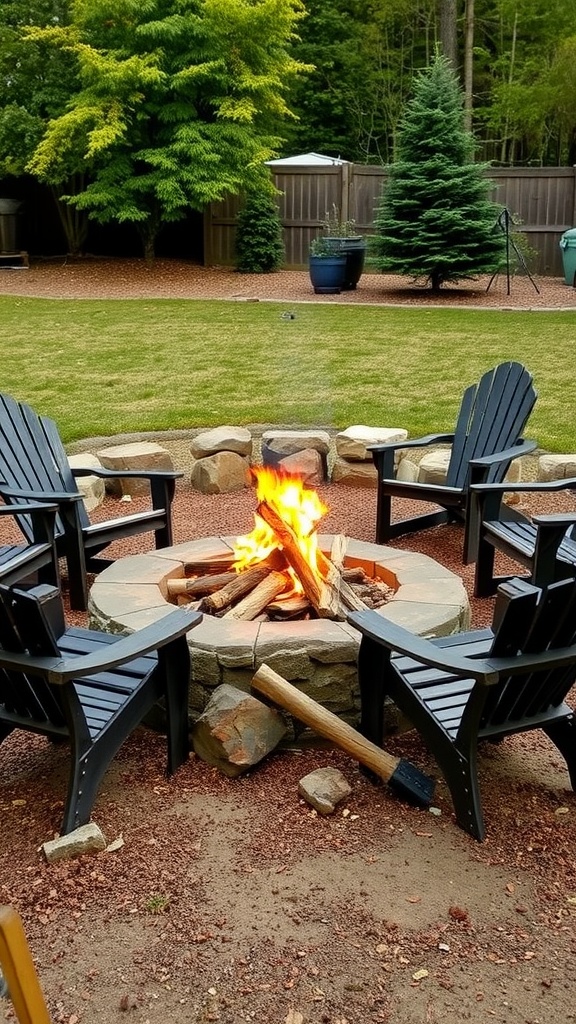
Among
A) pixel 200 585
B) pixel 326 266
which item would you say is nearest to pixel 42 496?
pixel 200 585

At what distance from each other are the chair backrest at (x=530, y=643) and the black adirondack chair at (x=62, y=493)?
2.25 m

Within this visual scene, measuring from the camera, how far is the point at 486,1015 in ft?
6.86

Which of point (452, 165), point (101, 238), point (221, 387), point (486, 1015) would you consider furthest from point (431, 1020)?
point (101, 238)

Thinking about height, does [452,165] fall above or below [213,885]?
above

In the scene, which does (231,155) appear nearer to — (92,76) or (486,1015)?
(92,76)

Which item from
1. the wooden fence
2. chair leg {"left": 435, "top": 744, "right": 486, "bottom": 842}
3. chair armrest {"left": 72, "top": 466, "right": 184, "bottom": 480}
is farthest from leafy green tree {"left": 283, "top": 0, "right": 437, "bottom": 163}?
chair leg {"left": 435, "top": 744, "right": 486, "bottom": 842}

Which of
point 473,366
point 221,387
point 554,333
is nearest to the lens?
point 221,387

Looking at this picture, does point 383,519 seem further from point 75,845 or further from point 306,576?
point 75,845

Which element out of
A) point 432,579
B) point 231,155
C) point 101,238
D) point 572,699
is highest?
point 231,155

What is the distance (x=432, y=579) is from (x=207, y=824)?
4.57 ft

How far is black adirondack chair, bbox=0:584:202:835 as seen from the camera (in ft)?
8.37

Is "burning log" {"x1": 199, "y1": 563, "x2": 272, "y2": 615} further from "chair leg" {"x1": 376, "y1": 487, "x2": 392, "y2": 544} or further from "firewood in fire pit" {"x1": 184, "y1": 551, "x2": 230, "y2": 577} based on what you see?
"chair leg" {"x1": 376, "y1": 487, "x2": 392, "y2": 544}

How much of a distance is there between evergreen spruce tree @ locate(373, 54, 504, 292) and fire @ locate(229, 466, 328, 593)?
405 inches

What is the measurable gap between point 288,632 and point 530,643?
89 centimetres
